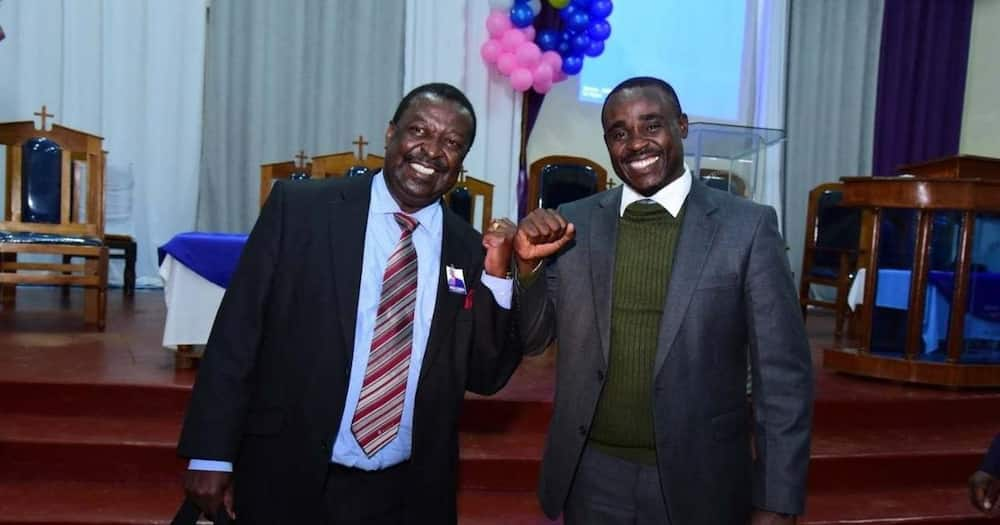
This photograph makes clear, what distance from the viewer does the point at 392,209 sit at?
168 cm

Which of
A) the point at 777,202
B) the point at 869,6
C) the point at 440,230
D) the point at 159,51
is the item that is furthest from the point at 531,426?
the point at 869,6

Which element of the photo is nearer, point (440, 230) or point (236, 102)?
point (440, 230)

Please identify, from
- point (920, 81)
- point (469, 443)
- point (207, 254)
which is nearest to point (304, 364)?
point (469, 443)

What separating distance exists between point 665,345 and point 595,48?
5750mm

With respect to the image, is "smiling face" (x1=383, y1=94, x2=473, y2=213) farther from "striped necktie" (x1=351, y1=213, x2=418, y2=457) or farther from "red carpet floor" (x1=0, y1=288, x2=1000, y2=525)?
"red carpet floor" (x1=0, y1=288, x2=1000, y2=525)

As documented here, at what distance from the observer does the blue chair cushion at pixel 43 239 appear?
4441 mm

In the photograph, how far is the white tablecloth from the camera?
353 cm

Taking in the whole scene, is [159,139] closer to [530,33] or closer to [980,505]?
[530,33]

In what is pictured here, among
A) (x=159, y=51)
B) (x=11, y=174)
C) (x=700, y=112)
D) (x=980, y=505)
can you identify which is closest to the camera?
(x=980, y=505)

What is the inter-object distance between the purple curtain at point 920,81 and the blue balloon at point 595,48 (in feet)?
11.1

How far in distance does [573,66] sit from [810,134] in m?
2.84

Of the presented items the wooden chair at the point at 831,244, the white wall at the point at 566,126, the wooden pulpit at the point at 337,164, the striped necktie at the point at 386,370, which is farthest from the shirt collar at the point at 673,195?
the white wall at the point at 566,126

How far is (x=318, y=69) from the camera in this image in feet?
22.3

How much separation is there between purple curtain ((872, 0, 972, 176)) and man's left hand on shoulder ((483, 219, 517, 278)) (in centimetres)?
775
